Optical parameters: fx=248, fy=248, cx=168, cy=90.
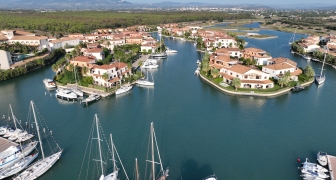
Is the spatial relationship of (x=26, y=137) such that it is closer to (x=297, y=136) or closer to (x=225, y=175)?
(x=225, y=175)

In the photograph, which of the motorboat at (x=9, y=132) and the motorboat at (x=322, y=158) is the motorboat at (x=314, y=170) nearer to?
the motorboat at (x=322, y=158)

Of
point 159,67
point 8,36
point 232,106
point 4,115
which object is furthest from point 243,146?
point 8,36

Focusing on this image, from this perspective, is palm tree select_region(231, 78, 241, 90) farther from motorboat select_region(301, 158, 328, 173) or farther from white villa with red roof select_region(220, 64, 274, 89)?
motorboat select_region(301, 158, 328, 173)

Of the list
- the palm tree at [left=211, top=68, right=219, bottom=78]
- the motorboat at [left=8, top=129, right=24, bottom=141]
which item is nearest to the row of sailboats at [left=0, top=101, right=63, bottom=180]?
the motorboat at [left=8, top=129, right=24, bottom=141]

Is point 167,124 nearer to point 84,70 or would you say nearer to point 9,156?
point 9,156

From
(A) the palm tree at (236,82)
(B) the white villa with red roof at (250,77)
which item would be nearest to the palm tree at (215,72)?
(B) the white villa with red roof at (250,77)
